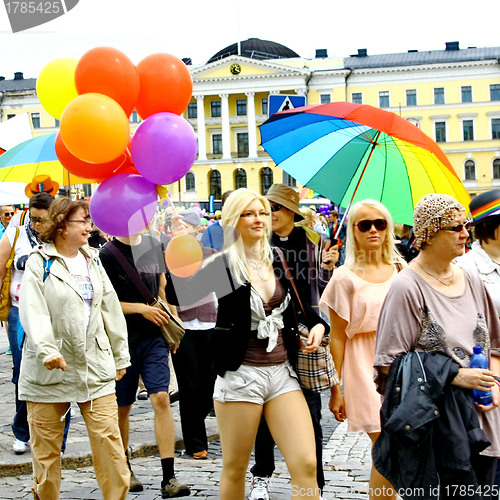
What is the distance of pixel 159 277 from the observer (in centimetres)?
507

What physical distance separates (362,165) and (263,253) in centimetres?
188

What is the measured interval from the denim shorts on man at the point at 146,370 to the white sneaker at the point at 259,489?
0.85m

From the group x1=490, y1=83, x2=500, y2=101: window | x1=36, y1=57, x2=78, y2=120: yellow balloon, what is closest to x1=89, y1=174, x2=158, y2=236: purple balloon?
x1=36, y1=57, x2=78, y2=120: yellow balloon

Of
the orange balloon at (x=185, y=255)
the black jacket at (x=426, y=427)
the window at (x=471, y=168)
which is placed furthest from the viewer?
the window at (x=471, y=168)

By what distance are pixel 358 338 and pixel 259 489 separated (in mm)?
1175

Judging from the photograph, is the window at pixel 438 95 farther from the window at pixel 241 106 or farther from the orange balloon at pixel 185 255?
the orange balloon at pixel 185 255

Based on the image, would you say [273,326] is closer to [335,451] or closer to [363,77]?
[335,451]

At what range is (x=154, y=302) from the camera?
16.0 ft

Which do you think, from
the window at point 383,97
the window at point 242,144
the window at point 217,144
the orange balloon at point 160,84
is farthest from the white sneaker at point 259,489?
the window at point 217,144

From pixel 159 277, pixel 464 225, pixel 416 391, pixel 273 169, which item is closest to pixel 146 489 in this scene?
pixel 159 277

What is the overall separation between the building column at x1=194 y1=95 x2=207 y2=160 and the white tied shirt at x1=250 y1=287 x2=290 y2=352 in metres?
66.4

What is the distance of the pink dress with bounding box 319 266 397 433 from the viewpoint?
13.2ft

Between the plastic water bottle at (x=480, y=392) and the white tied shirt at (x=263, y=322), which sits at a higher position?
the white tied shirt at (x=263, y=322)

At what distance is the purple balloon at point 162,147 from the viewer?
402 centimetres
